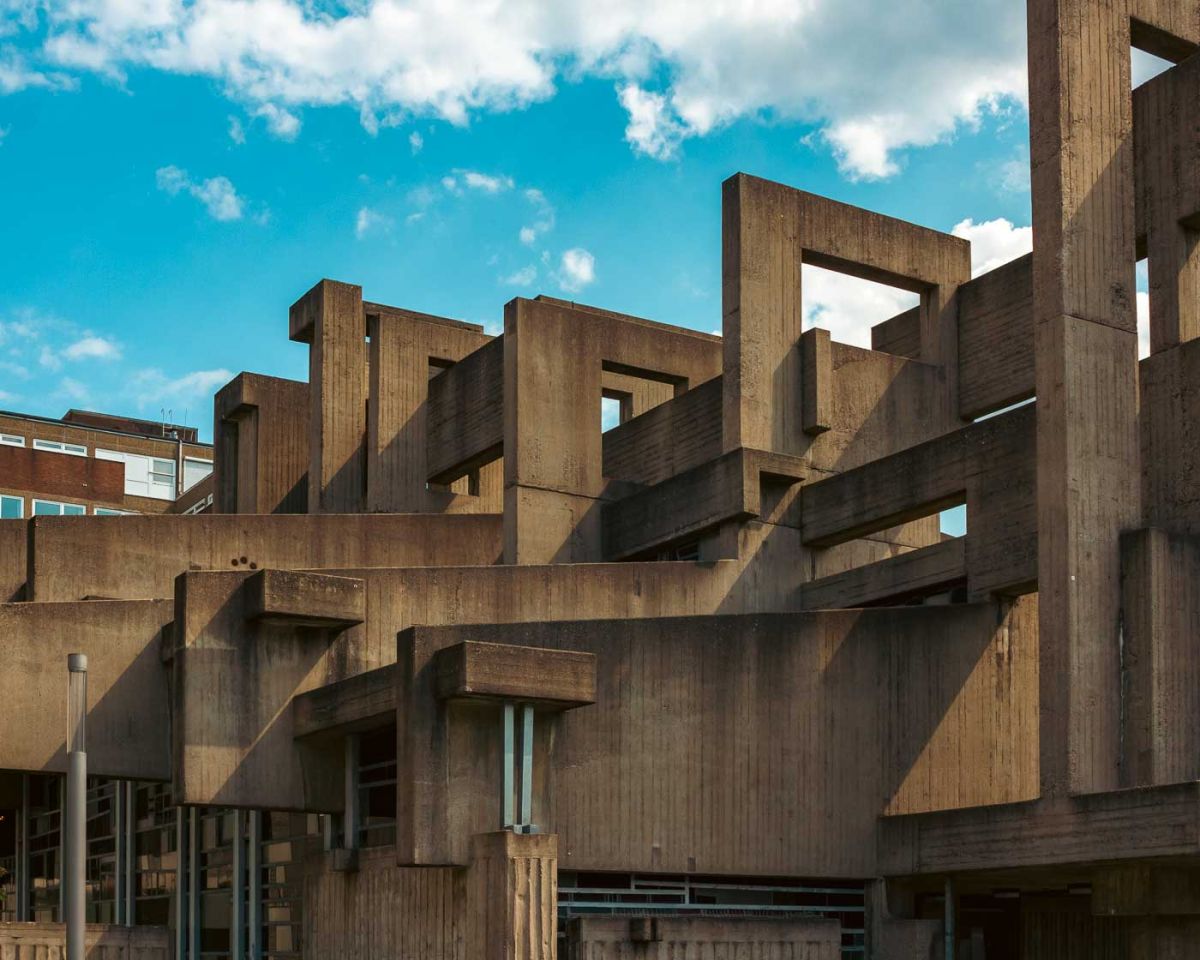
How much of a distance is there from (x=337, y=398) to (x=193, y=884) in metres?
11.8

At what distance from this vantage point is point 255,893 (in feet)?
91.8

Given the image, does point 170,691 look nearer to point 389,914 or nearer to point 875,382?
point 389,914

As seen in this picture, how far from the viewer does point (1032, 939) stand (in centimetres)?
2833

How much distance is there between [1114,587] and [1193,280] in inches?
189

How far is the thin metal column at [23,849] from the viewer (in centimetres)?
3584

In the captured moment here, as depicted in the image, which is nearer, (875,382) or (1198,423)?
A: (1198,423)

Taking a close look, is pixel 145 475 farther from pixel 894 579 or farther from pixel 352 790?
pixel 352 790

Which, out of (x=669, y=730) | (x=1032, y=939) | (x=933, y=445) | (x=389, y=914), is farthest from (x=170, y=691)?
Result: (x=1032, y=939)

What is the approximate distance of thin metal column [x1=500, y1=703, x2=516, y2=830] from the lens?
21156mm

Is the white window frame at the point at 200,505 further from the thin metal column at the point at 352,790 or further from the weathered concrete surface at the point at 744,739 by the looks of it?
the weathered concrete surface at the point at 744,739

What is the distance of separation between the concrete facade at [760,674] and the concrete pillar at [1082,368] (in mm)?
50

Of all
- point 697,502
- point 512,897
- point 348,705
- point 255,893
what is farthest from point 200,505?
point 512,897

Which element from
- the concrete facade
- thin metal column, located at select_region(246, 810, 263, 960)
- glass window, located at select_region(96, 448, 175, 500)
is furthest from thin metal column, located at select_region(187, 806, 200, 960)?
glass window, located at select_region(96, 448, 175, 500)

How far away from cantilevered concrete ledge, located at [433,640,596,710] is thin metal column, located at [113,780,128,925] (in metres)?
13.4
